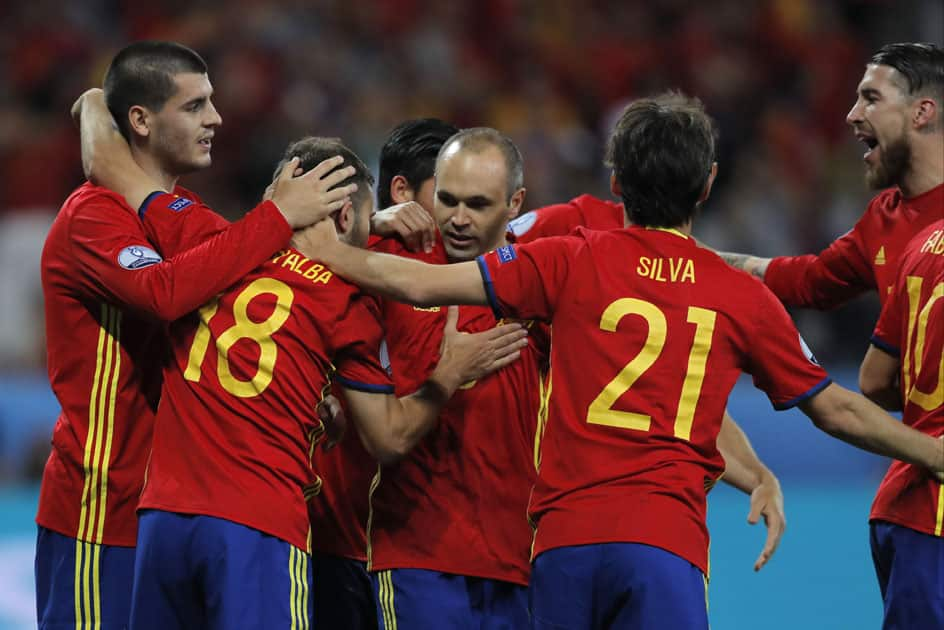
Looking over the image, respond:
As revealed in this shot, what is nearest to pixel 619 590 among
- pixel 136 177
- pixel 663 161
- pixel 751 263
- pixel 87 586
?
pixel 663 161

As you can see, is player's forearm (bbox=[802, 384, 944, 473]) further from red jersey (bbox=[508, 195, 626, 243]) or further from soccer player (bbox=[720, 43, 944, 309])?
red jersey (bbox=[508, 195, 626, 243])

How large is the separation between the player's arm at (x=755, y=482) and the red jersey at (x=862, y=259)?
74 cm

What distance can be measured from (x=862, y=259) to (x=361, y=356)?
2.14 metres

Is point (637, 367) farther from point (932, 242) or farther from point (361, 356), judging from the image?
point (932, 242)

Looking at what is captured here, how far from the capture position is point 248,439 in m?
3.75

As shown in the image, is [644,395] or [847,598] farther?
[847,598]

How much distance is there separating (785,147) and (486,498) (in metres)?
8.71

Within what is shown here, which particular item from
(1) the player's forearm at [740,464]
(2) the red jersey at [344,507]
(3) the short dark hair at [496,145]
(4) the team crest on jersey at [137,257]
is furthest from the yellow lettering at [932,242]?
(4) the team crest on jersey at [137,257]

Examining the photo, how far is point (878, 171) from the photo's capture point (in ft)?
15.7

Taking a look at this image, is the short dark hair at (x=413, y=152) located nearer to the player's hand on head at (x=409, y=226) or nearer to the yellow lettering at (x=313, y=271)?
the player's hand on head at (x=409, y=226)

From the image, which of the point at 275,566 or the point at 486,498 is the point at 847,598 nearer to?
the point at 486,498

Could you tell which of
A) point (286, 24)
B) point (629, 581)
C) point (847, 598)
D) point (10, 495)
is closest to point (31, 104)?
point (286, 24)

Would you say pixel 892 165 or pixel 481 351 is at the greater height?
pixel 892 165

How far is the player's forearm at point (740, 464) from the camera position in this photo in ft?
14.9
